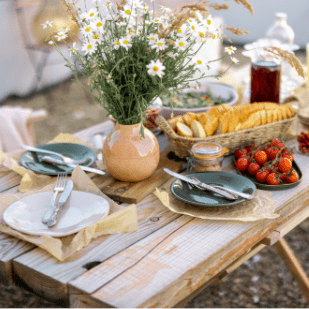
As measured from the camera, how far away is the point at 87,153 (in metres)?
1.41

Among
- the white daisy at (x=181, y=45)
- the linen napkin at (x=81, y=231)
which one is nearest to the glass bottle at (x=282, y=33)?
the white daisy at (x=181, y=45)

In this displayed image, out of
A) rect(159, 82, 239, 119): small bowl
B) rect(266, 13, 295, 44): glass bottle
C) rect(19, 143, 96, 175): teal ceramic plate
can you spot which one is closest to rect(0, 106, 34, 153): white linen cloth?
rect(19, 143, 96, 175): teal ceramic plate

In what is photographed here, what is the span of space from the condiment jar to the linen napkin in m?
0.29

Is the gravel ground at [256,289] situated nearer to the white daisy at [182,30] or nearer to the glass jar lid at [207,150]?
the glass jar lid at [207,150]

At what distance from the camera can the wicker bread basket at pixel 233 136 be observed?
1325 mm

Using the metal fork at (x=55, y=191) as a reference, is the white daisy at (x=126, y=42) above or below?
above

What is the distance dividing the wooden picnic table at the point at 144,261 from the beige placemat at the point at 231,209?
16 millimetres

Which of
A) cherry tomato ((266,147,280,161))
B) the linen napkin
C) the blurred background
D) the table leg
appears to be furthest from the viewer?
the blurred background

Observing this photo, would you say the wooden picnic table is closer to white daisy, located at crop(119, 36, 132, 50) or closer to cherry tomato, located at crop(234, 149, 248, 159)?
cherry tomato, located at crop(234, 149, 248, 159)

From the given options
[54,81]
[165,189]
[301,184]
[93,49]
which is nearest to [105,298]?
[165,189]

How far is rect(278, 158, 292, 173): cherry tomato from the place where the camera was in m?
1.19

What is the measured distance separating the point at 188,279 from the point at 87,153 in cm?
70

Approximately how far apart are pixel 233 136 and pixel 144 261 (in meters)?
0.64

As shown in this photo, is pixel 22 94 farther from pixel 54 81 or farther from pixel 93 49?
pixel 93 49
